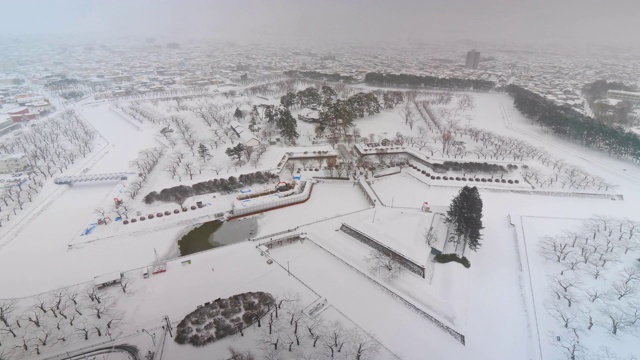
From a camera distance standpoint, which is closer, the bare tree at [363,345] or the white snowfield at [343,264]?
the bare tree at [363,345]

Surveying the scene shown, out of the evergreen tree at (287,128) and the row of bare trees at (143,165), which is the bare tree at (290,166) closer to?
the evergreen tree at (287,128)

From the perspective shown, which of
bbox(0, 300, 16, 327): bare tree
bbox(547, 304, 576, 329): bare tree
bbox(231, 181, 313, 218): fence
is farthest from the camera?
bbox(231, 181, 313, 218): fence

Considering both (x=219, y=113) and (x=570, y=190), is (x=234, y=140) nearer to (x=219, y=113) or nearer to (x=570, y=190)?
(x=219, y=113)

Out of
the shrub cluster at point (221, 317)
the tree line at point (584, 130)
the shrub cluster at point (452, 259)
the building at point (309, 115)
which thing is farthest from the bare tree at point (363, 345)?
the tree line at point (584, 130)

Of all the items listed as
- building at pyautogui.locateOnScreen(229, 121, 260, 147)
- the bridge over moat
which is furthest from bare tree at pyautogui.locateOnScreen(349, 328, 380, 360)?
the bridge over moat

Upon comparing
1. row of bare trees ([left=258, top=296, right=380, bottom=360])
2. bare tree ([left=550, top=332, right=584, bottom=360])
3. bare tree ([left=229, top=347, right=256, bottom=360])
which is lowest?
bare tree ([left=229, top=347, right=256, bottom=360])

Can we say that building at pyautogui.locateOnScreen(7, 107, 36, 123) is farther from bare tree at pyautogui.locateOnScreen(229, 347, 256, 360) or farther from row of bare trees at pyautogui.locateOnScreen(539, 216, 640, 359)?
row of bare trees at pyautogui.locateOnScreen(539, 216, 640, 359)

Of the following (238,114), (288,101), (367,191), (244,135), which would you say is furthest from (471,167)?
(238,114)
